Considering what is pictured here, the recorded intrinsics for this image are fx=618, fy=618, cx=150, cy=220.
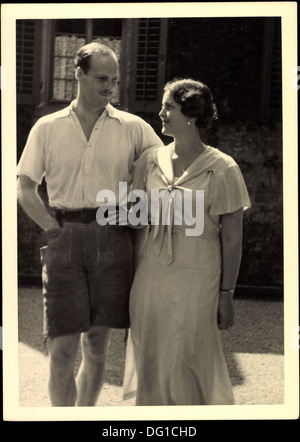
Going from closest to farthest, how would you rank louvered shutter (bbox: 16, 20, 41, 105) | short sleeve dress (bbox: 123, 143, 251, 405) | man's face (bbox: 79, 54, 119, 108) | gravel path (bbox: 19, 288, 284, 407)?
1. short sleeve dress (bbox: 123, 143, 251, 405)
2. man's face (bbox: 79, 54, 119, 108)
3. gravel path (bbox: 19, 288, 284, 407)
4. louvered shutter (bbox: 16, 20, 41, 105)

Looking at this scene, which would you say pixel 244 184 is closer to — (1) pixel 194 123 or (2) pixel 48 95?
(1) pixel 194 123

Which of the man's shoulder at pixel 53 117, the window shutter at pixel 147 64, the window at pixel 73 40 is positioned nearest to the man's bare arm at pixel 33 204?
the man's shoulder at pixel 53 117

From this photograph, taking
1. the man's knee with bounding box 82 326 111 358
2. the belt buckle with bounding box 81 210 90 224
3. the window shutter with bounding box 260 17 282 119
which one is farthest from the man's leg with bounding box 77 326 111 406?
the window shutter with bounding box 260 17 282 119

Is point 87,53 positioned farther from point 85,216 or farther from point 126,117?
point 85,216

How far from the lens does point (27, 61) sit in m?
3.89

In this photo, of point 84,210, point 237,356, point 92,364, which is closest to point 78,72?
point 84,210

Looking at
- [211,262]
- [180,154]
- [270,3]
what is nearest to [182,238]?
[211,262]

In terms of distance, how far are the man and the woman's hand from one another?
1.82 ft

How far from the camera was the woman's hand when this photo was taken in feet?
11.9

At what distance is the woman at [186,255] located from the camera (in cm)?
354

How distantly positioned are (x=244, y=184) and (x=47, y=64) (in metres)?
1.45

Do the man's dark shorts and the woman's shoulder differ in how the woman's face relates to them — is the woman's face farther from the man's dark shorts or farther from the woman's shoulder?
the man's dark shorts

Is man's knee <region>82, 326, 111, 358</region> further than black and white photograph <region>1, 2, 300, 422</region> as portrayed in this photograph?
Yes

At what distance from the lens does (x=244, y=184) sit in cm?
364
